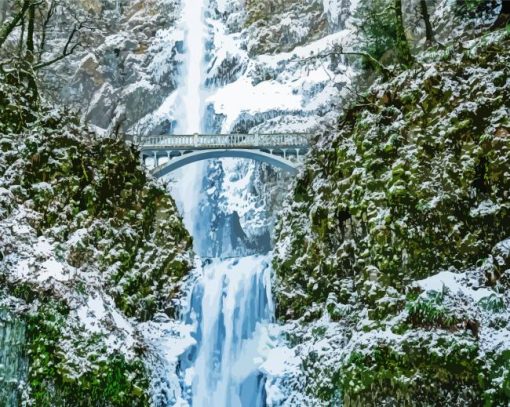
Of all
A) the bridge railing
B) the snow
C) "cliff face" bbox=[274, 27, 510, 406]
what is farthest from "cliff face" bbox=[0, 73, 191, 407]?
the bridge railing

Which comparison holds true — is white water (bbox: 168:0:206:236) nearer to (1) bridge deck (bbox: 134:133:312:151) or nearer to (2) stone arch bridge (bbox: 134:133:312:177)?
(1) bridge deck (bbox: 134:133:312:151)

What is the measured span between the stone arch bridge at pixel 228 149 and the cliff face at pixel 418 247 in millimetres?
17570

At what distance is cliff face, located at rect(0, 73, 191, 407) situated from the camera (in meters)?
8.05

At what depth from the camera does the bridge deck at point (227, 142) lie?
27.5 metres

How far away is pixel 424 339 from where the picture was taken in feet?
24.3

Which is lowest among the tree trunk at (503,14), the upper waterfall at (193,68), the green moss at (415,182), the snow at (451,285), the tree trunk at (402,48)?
the snow at (451,285)

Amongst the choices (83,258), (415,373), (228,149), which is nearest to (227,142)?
(228,149)

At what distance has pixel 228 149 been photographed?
2822 centimetres

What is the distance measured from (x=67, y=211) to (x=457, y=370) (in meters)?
5.74

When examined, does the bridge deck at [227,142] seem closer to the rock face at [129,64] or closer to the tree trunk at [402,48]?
the rock face at [129,64]

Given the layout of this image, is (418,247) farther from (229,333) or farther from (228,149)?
(228,149)

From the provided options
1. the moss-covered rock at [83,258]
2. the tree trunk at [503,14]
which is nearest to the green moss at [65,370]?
the moss-covered rock at [83,258]

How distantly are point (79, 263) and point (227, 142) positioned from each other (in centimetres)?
1997

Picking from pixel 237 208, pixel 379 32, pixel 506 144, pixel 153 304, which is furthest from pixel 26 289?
pixel 237 208
